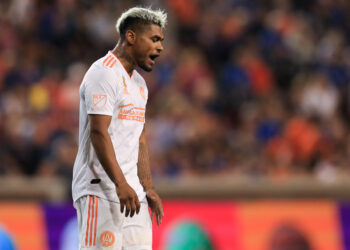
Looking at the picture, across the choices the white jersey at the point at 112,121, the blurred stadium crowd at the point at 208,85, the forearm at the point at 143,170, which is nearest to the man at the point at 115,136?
the white jersey at the point at 112,121

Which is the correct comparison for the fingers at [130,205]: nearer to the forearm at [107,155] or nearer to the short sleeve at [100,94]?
the forearm at [107,155]

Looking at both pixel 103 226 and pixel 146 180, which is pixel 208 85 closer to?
pixel 146 180

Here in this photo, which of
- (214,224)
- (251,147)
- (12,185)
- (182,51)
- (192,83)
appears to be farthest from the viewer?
(182,51)

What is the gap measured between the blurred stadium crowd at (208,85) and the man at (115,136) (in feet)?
19.1

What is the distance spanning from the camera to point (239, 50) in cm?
1412

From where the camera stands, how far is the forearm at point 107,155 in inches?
189

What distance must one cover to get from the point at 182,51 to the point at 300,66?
2.13 metres

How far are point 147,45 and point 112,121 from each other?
534mm

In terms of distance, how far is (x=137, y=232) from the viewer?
5.20m

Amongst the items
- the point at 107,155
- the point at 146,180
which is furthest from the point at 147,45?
the point at 146,180

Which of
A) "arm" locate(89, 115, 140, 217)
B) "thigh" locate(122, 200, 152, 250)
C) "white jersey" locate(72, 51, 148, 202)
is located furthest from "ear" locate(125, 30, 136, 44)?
"thigh" locate(122, 200, 152, 250)

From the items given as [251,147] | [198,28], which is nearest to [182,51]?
[198,28]

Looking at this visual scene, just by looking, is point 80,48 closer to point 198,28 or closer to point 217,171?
point 198,28

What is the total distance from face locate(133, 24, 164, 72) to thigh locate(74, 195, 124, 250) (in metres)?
0.91
